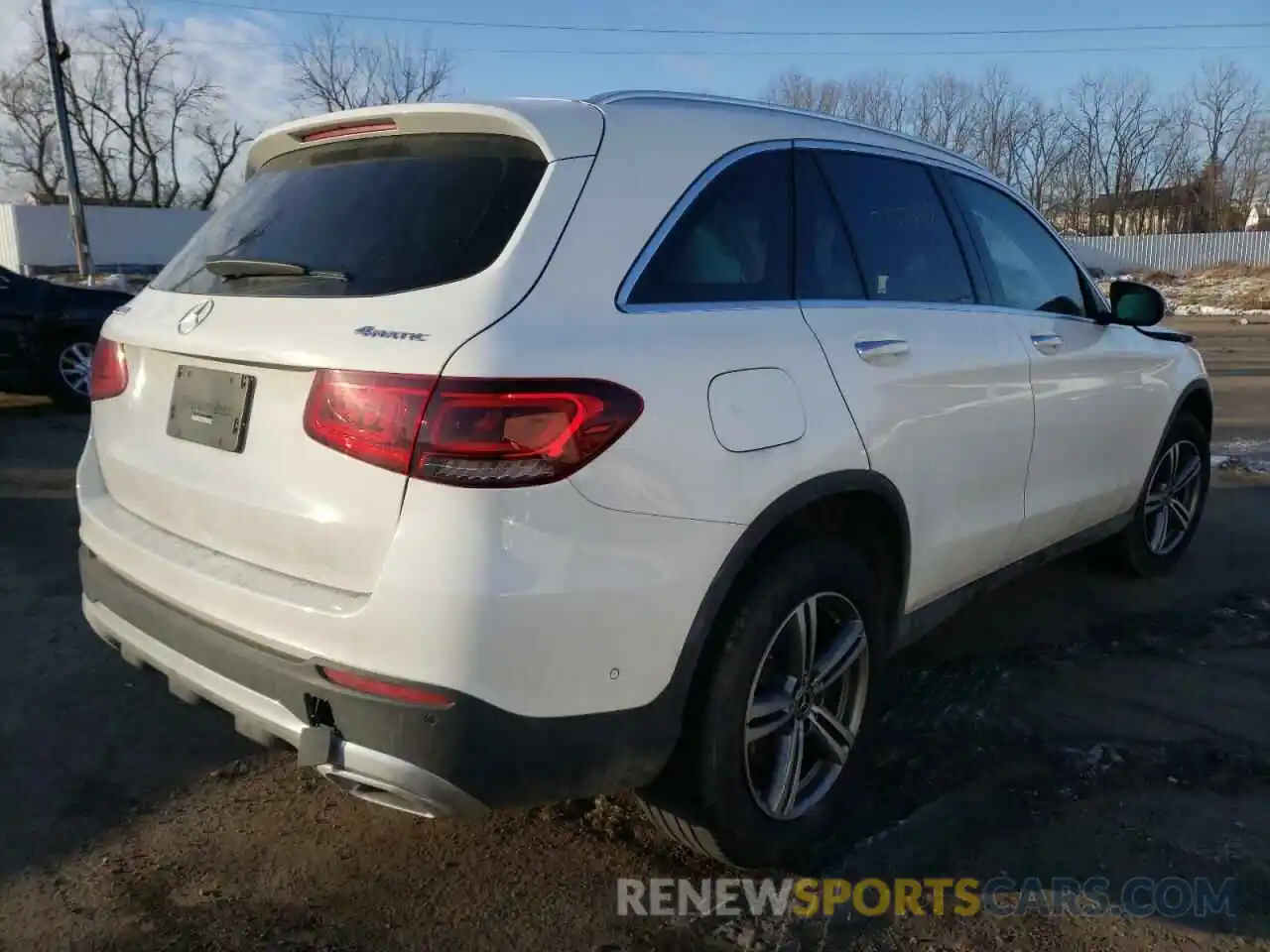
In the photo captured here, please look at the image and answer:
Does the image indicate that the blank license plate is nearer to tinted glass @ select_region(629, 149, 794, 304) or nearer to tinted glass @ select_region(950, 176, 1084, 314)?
tinted glass @ select_region(629, 149, 794, 304)

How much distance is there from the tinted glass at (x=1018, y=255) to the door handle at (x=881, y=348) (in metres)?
0.89

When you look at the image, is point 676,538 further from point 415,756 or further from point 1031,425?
point 1031,425

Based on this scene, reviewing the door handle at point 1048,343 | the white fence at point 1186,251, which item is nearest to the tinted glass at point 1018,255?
the door handle at point 1048,343

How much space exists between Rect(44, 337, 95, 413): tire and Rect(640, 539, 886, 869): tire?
8428 mm

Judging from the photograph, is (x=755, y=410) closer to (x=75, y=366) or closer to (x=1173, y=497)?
(x=1173, y=497)

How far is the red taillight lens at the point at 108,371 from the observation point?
9.16 ft

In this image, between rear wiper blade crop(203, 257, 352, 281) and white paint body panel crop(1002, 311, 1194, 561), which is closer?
rear wiper blade crop(203, 257, 352, 281)

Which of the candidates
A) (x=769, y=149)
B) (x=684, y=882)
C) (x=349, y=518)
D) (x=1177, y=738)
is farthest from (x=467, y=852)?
(x=1177, y=738)

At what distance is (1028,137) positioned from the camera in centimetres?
5306

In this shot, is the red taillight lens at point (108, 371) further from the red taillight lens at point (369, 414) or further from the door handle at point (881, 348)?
the door handle at point (881, 348)

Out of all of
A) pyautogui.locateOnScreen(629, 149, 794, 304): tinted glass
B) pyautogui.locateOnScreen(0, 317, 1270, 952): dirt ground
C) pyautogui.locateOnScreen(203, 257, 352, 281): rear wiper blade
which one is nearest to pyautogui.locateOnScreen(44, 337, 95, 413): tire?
pyautogui.locateOnScreen(0, 317, 1270, 952): dirt ground

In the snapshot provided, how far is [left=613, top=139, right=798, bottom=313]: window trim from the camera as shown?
7.56 ft

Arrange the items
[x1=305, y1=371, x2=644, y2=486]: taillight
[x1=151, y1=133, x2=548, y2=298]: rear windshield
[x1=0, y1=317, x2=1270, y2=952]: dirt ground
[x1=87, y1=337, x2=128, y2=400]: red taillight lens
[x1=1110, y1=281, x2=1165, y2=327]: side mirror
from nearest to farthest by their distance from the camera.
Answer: [x1=305, y1=371, x2=644, y2=486]: taillight, [x1=151, y1=133, x2=548, y2=298]: rear windshield, [x1=0, y1=317, x2=1270, y2=952]: dirt ground, [x1=87, y1=337, x2=128, y2=400]: red taillight lens, [x1=1110, y1=281, x2=1165, y2=327]: side mirror

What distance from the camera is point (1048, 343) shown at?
147 inches
